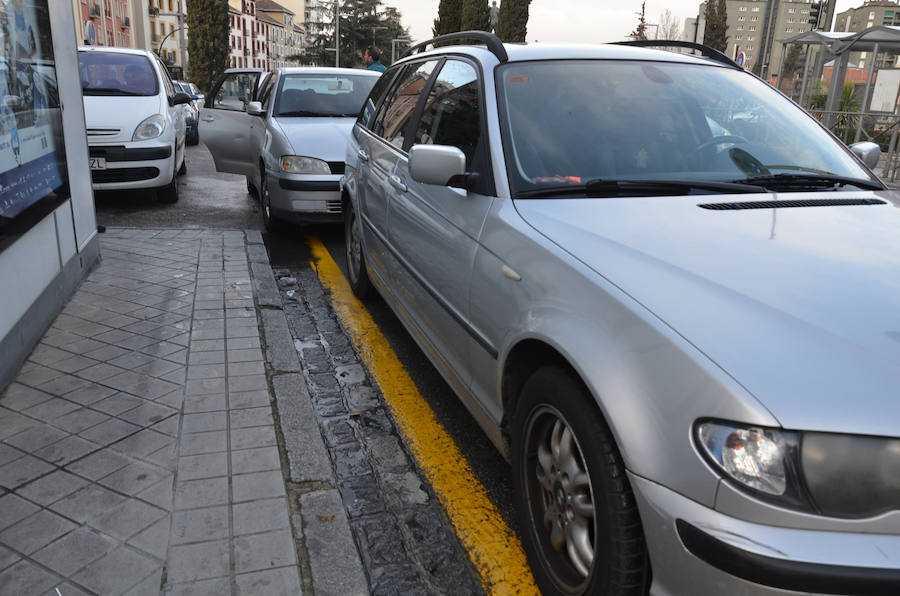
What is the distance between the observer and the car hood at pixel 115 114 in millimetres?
8094

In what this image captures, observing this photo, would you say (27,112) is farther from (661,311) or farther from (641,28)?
(641,28)

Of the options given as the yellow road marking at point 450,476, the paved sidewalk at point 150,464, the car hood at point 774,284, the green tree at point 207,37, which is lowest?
the yellow road marking at point 450,476

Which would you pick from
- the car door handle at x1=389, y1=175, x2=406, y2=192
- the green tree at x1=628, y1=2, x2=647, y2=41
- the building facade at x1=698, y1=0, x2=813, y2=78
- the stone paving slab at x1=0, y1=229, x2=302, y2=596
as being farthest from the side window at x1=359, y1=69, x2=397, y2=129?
the building facade at x1=698, y1=0, x2=813, y2=78

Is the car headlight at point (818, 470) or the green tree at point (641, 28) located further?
the green tree at point (641, 28)

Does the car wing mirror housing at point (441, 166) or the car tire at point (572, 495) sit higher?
the car wing mirror housing at point (441, 166)

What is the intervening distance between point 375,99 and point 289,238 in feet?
9.26

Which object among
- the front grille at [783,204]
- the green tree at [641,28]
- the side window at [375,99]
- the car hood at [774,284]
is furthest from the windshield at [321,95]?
the green tree at [641,28]

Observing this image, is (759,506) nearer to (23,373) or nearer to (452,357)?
(452,357)

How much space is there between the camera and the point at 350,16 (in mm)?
76438

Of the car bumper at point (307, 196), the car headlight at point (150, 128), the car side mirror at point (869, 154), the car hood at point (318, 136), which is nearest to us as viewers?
the car side mirror at point (869, 154)

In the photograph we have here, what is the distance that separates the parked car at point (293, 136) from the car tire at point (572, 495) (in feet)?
16.5

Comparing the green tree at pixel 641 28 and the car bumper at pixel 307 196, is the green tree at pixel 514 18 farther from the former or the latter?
the car bumper at pixel 307 196

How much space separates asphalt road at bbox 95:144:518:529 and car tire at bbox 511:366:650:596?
0.52m

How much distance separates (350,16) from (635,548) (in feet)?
267
